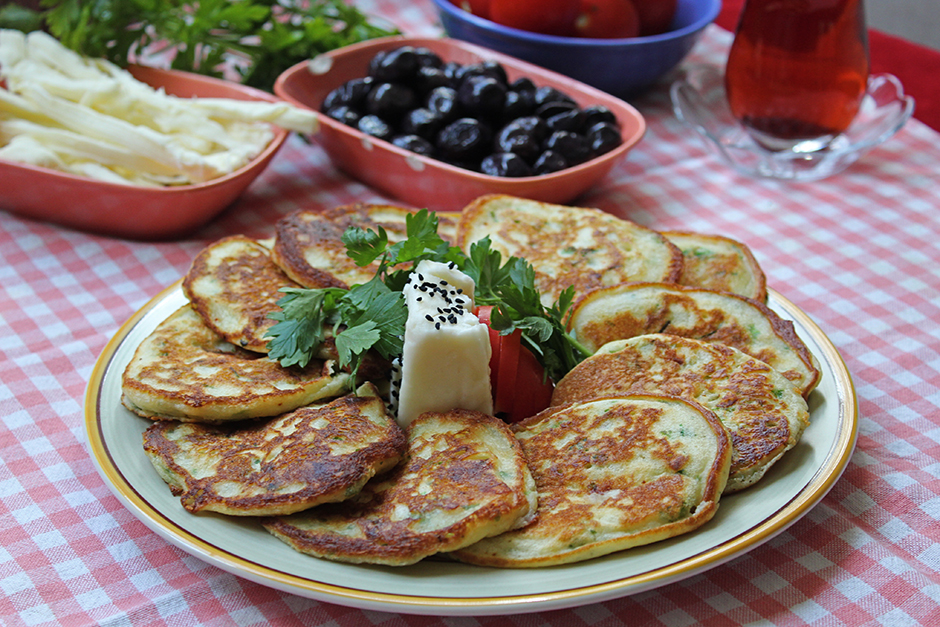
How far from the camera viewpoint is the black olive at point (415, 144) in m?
2.70

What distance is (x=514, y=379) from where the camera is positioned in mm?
1721

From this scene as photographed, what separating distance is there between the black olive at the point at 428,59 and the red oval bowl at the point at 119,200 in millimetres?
610

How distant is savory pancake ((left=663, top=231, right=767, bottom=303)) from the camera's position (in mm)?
2025

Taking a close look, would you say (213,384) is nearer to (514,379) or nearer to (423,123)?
(514,379)

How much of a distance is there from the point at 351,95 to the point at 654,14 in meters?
1.35

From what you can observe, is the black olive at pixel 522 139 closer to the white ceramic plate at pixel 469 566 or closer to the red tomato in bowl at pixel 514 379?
the red tomato in bowl at pixel 514 379

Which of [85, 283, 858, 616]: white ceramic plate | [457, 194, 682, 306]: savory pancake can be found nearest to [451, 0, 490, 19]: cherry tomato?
[457, 194, 682, 306]: savory pancake

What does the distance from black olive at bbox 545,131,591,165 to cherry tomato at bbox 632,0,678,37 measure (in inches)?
38.7

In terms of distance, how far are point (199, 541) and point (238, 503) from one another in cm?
8

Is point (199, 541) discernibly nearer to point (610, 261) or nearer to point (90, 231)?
point (610, 261)

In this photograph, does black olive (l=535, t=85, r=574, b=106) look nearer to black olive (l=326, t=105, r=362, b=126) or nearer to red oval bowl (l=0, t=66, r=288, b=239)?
black olive (l=326, t=105, r=362, b=126)

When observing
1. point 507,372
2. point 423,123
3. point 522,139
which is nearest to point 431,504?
point 507,372

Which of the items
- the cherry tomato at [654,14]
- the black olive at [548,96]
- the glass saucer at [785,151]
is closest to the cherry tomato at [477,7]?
the cherry tomato at [654,14]

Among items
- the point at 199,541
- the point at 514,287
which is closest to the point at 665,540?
the point at 514,287
